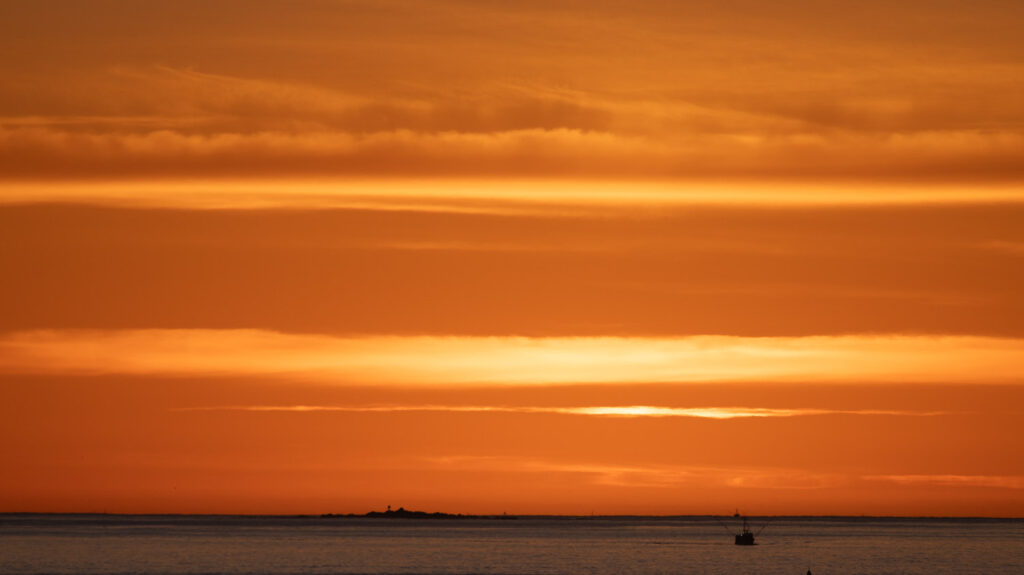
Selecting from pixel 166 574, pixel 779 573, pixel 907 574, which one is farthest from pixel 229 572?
pixel 907 574

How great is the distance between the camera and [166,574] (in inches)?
7156

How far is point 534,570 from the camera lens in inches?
7697

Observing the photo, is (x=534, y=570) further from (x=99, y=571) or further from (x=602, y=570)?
(x=99, y=571)

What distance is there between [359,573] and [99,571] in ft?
106

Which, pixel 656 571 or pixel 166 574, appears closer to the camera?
pixel 166 574

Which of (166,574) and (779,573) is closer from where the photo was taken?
(166,574)

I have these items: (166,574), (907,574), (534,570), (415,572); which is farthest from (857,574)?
(166,574)

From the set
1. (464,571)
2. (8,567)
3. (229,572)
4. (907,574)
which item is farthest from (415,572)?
(907,574)

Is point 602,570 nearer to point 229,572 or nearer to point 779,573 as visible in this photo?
point 779,573

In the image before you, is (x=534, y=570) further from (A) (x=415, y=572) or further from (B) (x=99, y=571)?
(B) (x=99, y=571)

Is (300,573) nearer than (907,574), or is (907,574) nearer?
(300,573)

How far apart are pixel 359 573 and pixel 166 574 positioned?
22.9 meters

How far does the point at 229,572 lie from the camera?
18562 cm

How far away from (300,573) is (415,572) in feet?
47.3
